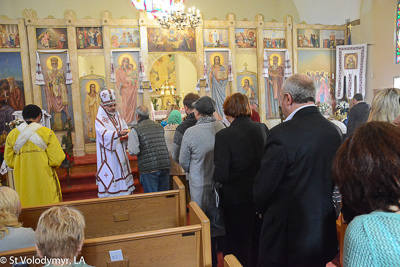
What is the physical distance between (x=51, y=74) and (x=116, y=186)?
6.64m

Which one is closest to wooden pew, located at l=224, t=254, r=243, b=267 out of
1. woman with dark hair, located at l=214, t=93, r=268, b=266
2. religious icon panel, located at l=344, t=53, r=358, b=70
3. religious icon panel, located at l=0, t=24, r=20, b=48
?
woman with dark hair, located at l=214, t=93, r=268, b=266

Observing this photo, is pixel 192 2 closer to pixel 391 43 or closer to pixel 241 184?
pixel 391 43

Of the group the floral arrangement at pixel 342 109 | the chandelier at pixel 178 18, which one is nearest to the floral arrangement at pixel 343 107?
the floral arrangement at pixel 342 109

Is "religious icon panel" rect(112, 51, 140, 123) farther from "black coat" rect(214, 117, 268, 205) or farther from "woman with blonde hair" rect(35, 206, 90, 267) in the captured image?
"woman with blonde hair" rect(35, 206, 90, 267)

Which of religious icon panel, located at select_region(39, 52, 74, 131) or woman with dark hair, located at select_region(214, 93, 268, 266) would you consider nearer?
woman with dark hair, located at select_region(214, 93, 268, 266)

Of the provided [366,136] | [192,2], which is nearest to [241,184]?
[366,136]

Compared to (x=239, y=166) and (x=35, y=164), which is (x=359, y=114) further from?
(x=35, y=164)

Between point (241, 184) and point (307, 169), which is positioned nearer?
point (307, 169)

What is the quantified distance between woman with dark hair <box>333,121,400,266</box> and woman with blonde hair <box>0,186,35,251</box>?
6.62 ft

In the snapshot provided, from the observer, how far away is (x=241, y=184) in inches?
114

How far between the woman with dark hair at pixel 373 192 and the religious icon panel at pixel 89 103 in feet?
31.5

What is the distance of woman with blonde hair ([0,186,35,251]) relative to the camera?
2117mm

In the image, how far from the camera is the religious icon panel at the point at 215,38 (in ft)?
34.9

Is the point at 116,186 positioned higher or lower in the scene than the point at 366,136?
lower
